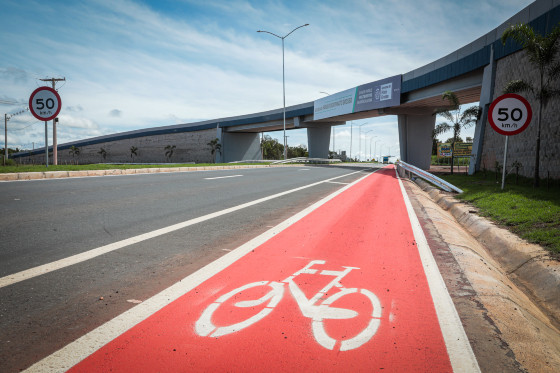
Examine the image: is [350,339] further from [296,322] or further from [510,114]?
[510,114]

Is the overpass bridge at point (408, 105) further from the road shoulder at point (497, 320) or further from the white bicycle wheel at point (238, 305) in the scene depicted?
the white bicycle wheel at point (238, 305)

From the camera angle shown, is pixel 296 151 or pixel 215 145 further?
Answer: pixel 296 151

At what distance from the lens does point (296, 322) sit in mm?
2375

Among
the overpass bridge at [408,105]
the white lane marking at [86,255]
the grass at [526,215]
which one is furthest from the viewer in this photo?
the overpass bridge at [408,105]

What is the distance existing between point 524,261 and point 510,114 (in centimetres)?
595

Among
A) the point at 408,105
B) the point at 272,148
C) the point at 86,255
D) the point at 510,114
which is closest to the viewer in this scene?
the point at 86,255

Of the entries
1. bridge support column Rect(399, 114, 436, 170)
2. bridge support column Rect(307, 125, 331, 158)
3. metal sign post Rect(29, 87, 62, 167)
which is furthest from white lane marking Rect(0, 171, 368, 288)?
bridge support column Rect(307, 125, 331, 158)

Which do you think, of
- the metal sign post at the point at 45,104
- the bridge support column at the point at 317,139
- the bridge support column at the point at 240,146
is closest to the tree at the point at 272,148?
the bridge support column at the point at 240,146

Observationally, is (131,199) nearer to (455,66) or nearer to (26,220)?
(26,220)

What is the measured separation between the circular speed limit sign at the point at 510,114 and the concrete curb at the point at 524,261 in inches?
130

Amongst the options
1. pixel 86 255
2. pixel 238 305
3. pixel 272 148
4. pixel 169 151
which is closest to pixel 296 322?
pixel 238 305

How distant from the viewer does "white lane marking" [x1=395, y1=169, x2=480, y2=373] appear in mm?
2004

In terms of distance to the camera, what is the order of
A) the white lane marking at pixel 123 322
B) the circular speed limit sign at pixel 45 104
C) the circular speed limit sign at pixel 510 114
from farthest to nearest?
the circular speed limit sign at pixel 45 104 → the circular speed limit sign at pixel 510 114 → the white lane marking at pixel 123 322

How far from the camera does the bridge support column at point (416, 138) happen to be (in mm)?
38812
